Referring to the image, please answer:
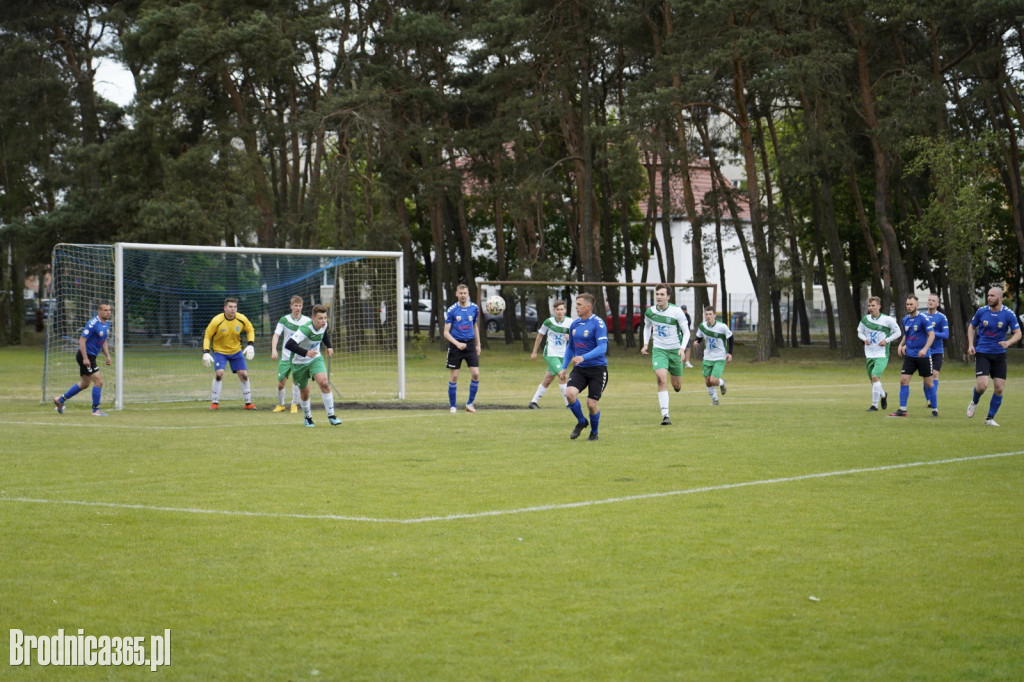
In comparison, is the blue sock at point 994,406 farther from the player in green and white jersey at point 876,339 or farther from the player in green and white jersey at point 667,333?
the player in green and white jersey at point 667,333

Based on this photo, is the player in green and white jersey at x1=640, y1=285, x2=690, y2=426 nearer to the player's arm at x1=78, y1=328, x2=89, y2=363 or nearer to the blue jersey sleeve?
the blue jersey sleeve

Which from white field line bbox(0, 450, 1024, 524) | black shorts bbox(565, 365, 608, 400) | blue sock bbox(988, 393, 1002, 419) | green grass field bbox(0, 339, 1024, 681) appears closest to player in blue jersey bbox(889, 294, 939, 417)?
blue sock bbox(988, 393, 1002, 419)

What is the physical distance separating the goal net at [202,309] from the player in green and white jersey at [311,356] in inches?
242

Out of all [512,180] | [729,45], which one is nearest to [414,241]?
[512,180]

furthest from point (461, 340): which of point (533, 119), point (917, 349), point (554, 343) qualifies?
point (533, 119)

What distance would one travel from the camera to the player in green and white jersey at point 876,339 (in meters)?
19.8

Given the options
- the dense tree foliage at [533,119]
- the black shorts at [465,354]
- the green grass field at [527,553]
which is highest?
the dense tree foliage at [533,119]

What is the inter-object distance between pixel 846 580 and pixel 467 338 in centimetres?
1363

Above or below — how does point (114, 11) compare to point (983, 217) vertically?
above

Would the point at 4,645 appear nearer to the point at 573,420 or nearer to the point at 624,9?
the point at 573,420

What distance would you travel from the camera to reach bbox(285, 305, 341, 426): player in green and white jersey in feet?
55.2

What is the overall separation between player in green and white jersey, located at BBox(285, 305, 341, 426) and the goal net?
6141 mm

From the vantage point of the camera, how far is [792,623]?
6.22 metres

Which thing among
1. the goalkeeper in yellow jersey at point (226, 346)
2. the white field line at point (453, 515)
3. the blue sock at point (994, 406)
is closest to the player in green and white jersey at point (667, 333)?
the blue sock at point (994, 406)
